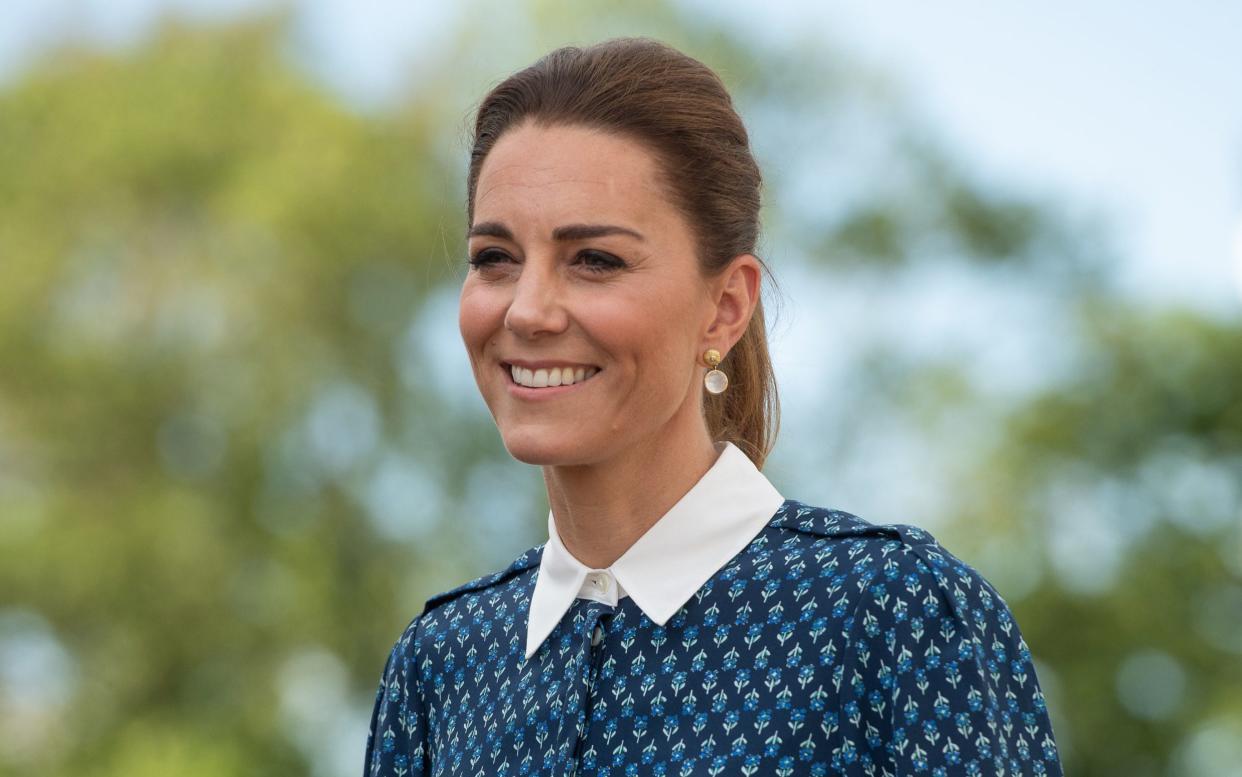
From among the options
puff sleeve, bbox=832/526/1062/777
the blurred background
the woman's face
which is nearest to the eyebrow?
the woman's face

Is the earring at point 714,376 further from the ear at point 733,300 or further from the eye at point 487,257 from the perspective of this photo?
the eye at point 487,257

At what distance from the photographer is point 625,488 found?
2.42m

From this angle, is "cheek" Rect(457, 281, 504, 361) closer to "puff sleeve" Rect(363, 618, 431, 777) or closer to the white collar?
the white collar

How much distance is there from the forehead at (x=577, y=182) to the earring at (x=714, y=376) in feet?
0.67

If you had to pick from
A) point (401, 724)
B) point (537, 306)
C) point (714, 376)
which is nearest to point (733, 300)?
point (714, 376)

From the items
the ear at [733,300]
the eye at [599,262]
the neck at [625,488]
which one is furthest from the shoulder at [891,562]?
the eye at [599,262]

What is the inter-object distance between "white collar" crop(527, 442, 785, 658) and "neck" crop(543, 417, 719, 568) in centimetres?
2

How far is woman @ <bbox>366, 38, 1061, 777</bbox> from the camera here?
214 cm

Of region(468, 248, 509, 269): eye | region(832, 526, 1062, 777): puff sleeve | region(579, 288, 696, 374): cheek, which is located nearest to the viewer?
region(832, 526, 1062, 777): puff sleeve

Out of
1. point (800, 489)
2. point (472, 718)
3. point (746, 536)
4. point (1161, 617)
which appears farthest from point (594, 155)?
point (1161, 617)

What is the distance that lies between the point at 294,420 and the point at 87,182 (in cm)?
302

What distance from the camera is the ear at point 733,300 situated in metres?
2.43

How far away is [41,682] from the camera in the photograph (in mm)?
15961

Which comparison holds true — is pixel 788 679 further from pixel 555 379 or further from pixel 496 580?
pixel 496 580
